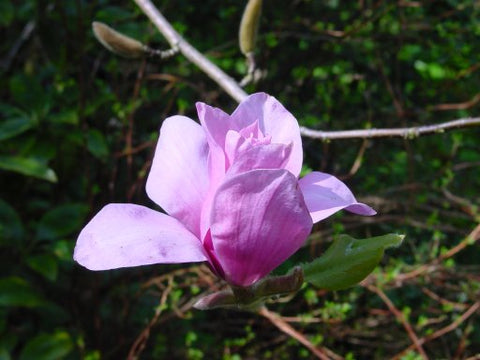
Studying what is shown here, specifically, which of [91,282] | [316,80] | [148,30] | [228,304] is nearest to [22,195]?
[91,282]

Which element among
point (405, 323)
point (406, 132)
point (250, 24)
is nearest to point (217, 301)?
point (406, 132)

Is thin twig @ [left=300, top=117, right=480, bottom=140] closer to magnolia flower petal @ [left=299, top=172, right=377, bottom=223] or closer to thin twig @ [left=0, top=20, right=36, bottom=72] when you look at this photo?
magnolia flower petal @ [left=299, top=172, right=377, bottom=223]

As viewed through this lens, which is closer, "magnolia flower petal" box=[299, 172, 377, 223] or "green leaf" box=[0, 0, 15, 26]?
"magnolia flower petal" box=[299, 172, 377, 223]

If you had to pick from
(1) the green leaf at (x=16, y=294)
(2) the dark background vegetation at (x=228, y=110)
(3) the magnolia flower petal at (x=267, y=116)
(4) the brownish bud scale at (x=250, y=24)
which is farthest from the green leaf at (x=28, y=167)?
(3) the magnolia flower petal at (x=267, y=116)

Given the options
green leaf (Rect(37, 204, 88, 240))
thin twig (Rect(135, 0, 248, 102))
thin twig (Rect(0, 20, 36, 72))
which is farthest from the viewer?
thin twig (Rect(0, 20, 36, 72))

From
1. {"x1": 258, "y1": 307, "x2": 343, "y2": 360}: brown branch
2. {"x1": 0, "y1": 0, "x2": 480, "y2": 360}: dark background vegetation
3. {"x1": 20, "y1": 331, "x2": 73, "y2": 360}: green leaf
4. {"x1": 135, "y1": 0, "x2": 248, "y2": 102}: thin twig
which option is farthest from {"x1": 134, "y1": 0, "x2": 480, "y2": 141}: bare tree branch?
{"x1": 20, "y1": 331, "x2": 73, "y2": 360}: green leaf

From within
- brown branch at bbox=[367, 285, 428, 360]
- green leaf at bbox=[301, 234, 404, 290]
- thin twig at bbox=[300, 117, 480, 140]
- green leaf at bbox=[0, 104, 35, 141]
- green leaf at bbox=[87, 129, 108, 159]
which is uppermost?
thin twig at bbox=[300, 117, 480, 140]
